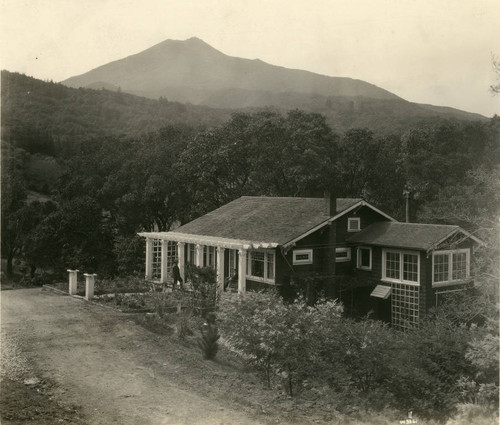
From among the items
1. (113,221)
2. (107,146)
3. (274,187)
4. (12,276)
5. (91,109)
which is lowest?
(12,276)

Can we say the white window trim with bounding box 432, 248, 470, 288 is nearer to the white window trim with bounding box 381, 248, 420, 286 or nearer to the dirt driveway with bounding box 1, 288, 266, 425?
the white window trim with bounding box 381, 248, 420, 286

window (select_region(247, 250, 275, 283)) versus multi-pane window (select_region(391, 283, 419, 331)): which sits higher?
window (select_region(247, 250, 275, 283))

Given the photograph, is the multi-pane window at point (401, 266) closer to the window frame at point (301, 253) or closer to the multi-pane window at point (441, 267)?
the multi-pane window at point (441, 267)

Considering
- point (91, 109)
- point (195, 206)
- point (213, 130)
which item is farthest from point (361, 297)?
point (91, 109)

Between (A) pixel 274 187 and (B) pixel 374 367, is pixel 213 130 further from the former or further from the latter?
(B) pixel 374 367

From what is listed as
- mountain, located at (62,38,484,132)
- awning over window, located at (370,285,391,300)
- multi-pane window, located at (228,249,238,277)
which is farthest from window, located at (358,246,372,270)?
mountain, located at (62,38,484,132)

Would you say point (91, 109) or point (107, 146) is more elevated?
point (91, 109)
